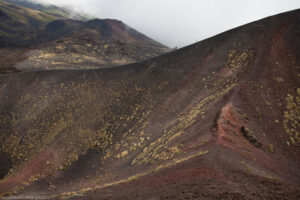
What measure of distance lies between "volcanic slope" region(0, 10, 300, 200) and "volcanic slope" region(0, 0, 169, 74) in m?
22.7

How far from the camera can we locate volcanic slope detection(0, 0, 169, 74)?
68.1m

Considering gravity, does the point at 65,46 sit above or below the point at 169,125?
above

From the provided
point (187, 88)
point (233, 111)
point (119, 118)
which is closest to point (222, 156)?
point (233, 111)

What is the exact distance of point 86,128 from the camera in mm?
34625

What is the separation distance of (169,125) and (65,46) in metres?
80.9

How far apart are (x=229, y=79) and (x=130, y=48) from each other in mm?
92743

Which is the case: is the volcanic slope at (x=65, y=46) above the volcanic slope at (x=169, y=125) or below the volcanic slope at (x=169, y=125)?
above

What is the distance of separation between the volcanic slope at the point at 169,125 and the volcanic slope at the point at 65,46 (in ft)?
74.5

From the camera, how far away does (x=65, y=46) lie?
294 feet

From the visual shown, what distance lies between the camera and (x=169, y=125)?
25.1 metres

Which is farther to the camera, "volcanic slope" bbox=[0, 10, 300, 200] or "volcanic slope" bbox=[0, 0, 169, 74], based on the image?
"volcanic slope" bbox=[0, 0, 169, 74]

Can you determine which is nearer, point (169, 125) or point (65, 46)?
point (169, 125)

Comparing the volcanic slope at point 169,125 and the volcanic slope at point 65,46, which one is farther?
the volcanic slope at point 65,46

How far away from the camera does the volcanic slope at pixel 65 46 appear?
68.1 meters
